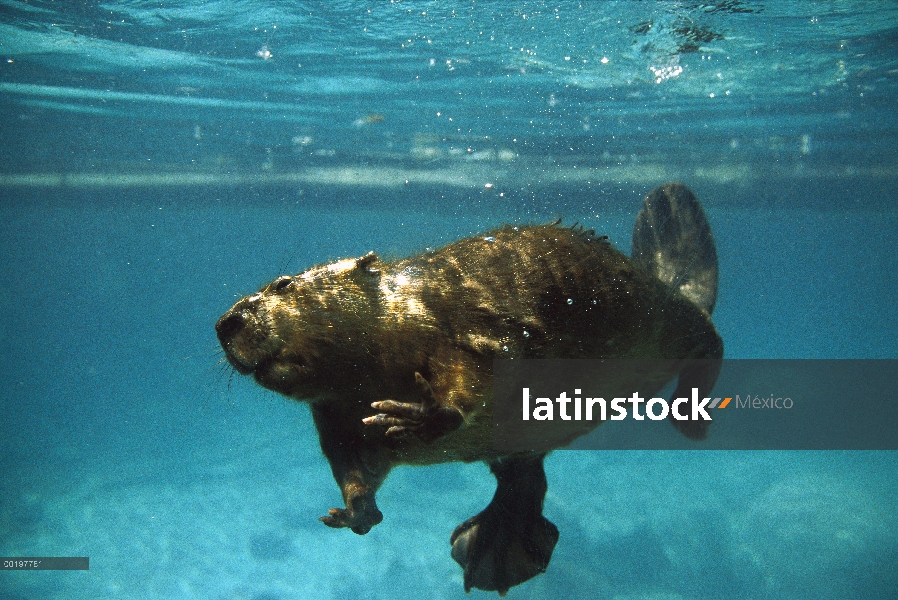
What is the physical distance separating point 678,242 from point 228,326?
3.56 m

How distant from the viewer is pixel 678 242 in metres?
4.77

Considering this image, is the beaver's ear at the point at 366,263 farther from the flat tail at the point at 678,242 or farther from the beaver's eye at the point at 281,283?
the flat tail at the point at 678,242

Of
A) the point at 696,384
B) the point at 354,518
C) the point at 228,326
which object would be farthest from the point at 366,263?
the point at 696,384

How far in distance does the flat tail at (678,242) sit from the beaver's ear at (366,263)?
2.43m

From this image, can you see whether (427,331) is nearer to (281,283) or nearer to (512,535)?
(281,283)

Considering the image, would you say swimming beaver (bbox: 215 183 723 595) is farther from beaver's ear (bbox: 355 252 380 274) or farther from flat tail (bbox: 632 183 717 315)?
flat tail (bbox: 632 183 717 315)

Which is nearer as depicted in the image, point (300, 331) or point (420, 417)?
point (420, 417)

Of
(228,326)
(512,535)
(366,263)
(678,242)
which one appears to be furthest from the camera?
(678,242)

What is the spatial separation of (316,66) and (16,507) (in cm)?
1705

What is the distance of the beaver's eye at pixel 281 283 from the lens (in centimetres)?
301

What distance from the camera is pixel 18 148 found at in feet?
78.7

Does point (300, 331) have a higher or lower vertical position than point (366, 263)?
lower

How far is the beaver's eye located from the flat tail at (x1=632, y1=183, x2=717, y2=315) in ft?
9.49

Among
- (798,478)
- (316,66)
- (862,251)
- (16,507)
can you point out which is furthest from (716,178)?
(862,251)
